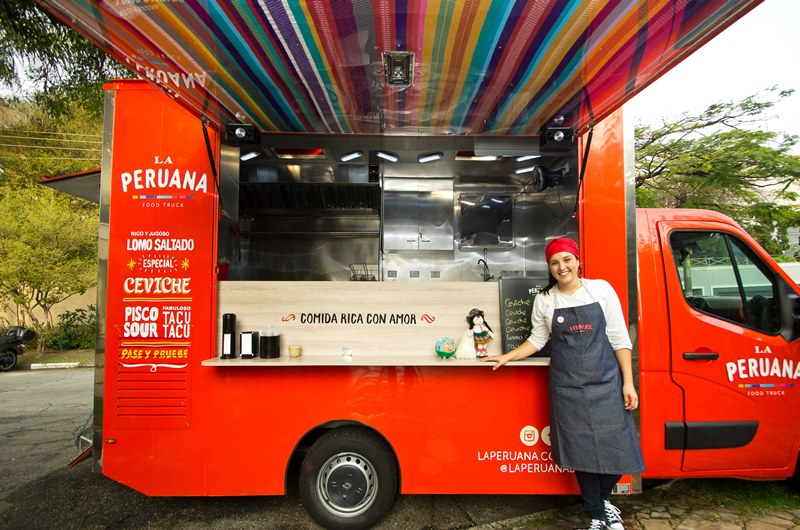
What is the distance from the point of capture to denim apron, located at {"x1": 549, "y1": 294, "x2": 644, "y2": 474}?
2689mm

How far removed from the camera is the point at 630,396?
2.74m

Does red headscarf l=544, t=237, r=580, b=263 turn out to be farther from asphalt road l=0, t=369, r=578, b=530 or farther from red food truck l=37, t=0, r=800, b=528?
asphalt road l=0, t=369, r=578, b=530

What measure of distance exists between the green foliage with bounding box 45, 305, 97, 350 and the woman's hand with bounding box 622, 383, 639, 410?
16.0m

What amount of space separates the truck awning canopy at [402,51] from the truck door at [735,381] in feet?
5.08

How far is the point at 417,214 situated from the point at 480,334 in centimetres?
259

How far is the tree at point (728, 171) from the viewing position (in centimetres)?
734

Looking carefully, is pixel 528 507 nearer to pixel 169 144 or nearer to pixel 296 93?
pixel 296 93

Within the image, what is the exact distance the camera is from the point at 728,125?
8406 mm

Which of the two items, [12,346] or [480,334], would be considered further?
[12,346]

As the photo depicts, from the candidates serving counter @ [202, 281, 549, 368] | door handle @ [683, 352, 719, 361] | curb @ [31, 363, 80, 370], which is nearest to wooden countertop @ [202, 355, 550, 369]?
serving counter @ [202, 281, 549, 368]

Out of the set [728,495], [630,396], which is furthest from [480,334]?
[728,495]

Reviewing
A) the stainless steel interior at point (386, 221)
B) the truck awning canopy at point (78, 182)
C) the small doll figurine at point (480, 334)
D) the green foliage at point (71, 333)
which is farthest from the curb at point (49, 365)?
the small doll figurine at point (480, 334)

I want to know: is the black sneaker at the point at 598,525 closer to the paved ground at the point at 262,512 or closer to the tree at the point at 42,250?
the paved ground at the point at 262,512

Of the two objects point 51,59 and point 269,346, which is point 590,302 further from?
point 51,59
